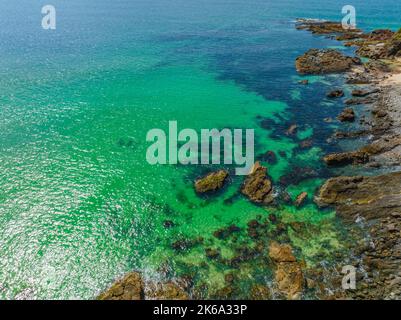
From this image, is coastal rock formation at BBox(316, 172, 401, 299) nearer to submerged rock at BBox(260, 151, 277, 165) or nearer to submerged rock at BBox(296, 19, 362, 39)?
submerged rock at BBox(260, 151, 277, 165)

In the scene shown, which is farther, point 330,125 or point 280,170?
point 330,125

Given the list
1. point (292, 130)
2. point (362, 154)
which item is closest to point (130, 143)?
Result: point (292, 130)

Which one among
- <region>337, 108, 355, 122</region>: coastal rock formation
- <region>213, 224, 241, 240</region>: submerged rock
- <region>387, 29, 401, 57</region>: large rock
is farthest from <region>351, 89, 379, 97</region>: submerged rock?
<region>213, 224, 241, 240</region>: submerged rock

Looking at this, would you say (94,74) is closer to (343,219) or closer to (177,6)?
(343,219)

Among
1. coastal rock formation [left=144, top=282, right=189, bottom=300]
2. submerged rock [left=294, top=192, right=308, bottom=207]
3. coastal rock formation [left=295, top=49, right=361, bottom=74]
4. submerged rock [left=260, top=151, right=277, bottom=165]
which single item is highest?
coastal rock formation [left=295, top=49, right=361, bottom=74]

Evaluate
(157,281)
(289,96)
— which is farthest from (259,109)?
(157,281)

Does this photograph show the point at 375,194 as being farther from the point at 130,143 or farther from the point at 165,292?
the point at 130,143
